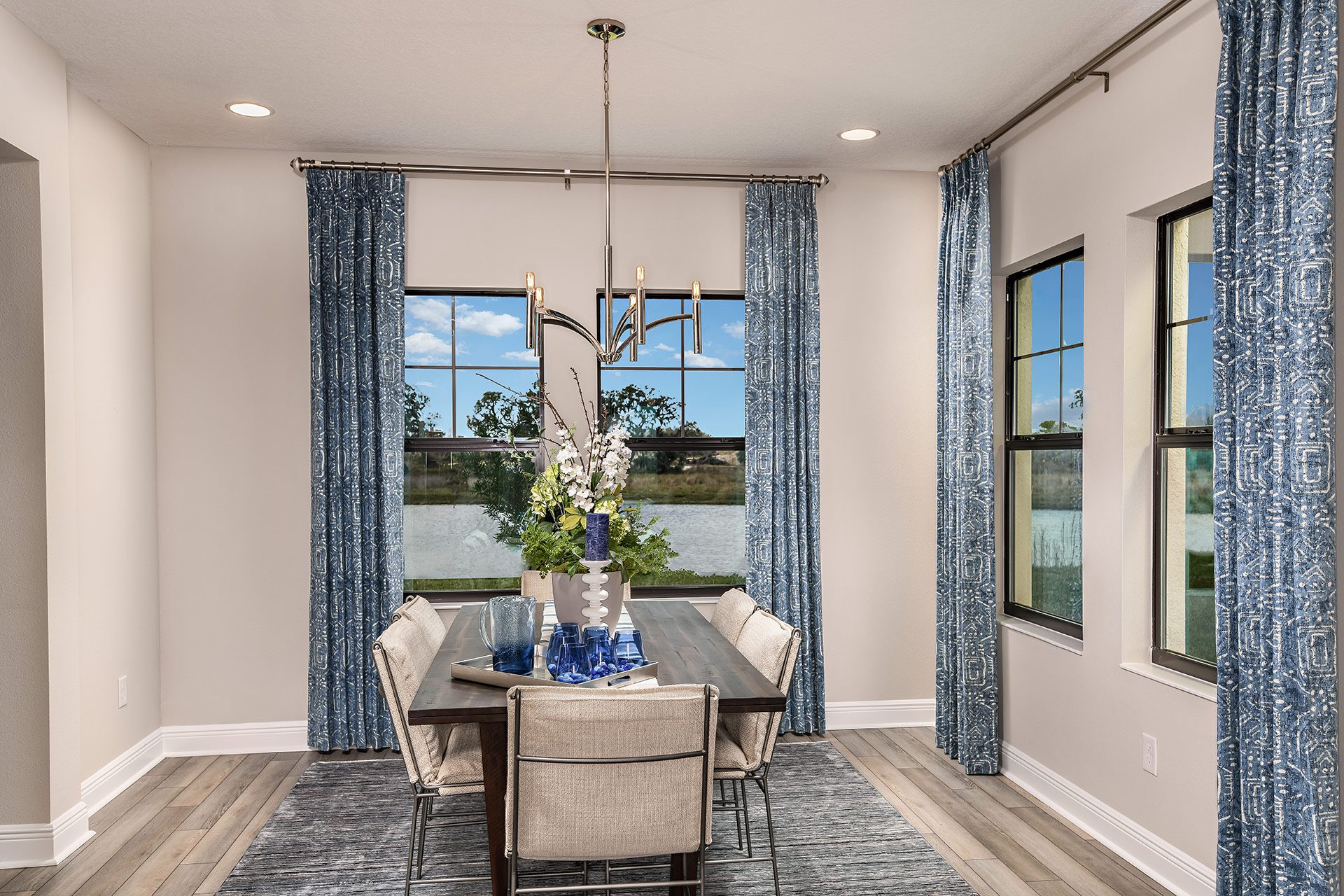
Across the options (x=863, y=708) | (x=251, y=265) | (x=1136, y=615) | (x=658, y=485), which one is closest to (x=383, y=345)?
(x=251, y=265)

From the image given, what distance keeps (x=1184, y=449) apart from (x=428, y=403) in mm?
3391

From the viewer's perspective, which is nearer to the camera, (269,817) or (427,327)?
(269,817)

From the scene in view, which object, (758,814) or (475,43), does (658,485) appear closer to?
(758,814)

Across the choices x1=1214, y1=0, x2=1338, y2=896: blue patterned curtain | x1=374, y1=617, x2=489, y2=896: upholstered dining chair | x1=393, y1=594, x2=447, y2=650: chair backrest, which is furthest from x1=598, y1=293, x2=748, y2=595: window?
x1=1214, y1=0, x2=1338, y2=896: blue patterned curtain

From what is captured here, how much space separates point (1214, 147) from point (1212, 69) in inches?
15.6

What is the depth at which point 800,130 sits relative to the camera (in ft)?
13.8

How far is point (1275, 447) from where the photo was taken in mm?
2389

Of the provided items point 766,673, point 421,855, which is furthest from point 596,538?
point 421,855

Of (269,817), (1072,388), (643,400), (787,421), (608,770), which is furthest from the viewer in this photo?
(643,400)

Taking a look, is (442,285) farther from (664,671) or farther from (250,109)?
(664,671)

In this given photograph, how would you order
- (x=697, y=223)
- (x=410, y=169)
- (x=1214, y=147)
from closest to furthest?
(x=1214, y=147), (x=410, y=169), (x=697, y=223)

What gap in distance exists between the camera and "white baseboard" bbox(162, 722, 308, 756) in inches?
174

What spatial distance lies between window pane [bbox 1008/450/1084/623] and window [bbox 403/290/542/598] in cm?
238

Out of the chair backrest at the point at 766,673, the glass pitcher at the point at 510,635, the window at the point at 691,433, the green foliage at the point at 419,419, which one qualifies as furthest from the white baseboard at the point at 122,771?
the chair backrest at the point at 766,673
